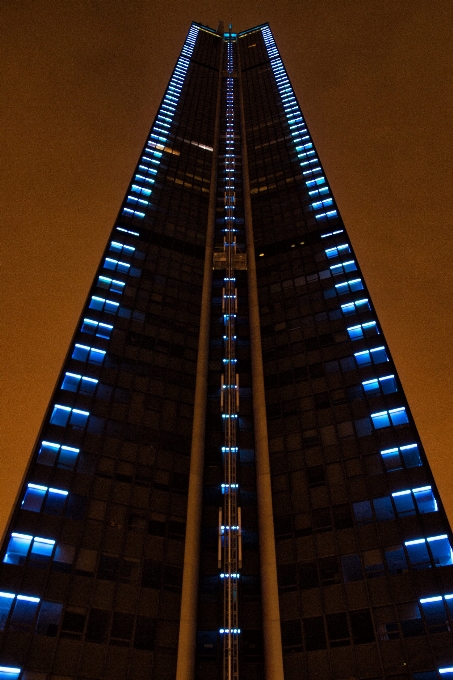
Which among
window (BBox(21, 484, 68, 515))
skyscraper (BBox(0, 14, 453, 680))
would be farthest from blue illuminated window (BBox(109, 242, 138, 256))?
window (BBox(21, 484, 68, 515))

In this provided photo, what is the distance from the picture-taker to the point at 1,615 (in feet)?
99.6

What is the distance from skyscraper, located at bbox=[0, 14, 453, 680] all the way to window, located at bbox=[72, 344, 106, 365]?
1.08ft

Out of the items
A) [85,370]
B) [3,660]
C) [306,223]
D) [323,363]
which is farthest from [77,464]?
[306,223]

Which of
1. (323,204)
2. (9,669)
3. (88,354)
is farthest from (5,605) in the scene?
(323,204)

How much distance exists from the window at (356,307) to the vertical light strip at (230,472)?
1047 cm

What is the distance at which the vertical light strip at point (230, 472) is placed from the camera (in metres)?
33.2

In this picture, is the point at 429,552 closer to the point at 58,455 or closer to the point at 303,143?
the point at 58,455

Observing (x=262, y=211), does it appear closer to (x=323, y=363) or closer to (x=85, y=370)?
(x=323, y=363)

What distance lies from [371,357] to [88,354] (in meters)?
23.7

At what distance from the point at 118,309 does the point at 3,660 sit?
97.5 ft

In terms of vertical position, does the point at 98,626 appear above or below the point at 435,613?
below

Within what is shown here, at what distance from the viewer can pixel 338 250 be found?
58.3m

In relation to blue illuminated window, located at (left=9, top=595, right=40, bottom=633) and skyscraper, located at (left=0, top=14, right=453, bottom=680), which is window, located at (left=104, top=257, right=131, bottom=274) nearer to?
skyscraper, located at (left=0, top=14, right=453, bottom=680)

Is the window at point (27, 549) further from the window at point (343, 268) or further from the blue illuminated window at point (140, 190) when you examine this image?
the blue illuminated window at point (140, 190)
